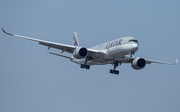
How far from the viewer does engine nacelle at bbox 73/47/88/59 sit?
4338 cm

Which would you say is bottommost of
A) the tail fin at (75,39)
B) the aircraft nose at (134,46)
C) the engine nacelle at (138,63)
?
the engine nacelle at (138,63)

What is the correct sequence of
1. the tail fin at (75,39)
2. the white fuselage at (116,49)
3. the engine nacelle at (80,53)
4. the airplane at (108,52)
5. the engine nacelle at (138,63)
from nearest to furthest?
the white fuselage at (116,49) < the airplane at (108,52) < the engine nacelle at (80,53) < the engine nacelle at (138,63) < the tail fin at (75,39)

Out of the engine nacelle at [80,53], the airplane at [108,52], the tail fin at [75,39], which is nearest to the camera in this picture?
the airplane at [108,52]

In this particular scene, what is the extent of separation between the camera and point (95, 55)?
45.6 meters

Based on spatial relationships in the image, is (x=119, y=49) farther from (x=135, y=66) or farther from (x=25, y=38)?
(x=25, y=38)

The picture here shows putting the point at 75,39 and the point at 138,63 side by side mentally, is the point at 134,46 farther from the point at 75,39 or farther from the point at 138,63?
the point at 75,39

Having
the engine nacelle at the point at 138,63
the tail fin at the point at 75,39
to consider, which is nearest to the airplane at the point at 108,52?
the engine nacelle at the point at 138,63

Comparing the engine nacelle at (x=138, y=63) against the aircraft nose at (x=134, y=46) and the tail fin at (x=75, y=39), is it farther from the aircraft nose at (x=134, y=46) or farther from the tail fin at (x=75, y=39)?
the tail fin at (x=75, y=39)

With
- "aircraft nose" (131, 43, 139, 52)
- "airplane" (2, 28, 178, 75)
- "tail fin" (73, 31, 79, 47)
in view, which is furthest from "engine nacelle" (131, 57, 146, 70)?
"tail fin" (73, 31, 79, 47)

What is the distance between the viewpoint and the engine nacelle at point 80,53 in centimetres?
4338

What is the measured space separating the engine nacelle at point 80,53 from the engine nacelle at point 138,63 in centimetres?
767

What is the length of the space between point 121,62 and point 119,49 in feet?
23.0

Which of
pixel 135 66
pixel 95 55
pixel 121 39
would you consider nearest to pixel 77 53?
pixel 95 55

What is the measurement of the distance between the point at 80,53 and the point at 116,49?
4977 mm
